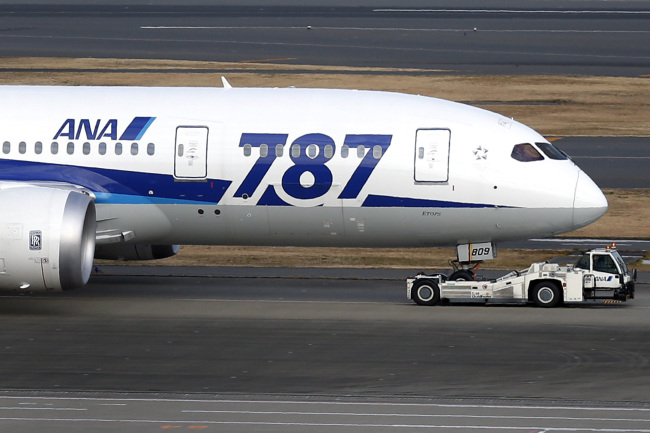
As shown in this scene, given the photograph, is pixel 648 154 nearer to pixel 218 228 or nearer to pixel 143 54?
pixel 218 228

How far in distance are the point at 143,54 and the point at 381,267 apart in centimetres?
4221

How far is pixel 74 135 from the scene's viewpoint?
34875mm

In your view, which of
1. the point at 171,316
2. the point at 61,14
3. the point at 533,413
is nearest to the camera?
the point at 533,413

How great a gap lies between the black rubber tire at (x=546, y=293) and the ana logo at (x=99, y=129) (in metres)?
11.0

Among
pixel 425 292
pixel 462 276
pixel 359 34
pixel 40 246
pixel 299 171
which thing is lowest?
pixel 425 292

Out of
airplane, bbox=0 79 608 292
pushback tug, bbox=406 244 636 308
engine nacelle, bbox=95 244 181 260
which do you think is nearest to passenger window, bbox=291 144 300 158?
airplane, bbox=0 79 608 292

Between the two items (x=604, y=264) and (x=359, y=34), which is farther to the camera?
(x=359, y=34)

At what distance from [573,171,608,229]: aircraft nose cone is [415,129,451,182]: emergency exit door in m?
3.38

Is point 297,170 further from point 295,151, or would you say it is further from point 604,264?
point 604,264

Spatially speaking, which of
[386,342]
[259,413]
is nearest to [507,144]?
[386,342]

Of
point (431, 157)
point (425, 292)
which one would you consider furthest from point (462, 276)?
point (431, 157)

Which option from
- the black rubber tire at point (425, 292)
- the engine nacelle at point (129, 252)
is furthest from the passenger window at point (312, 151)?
the engine nacelle at point (129, 252)

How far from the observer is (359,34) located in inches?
3568

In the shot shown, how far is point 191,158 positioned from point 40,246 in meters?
4.70
